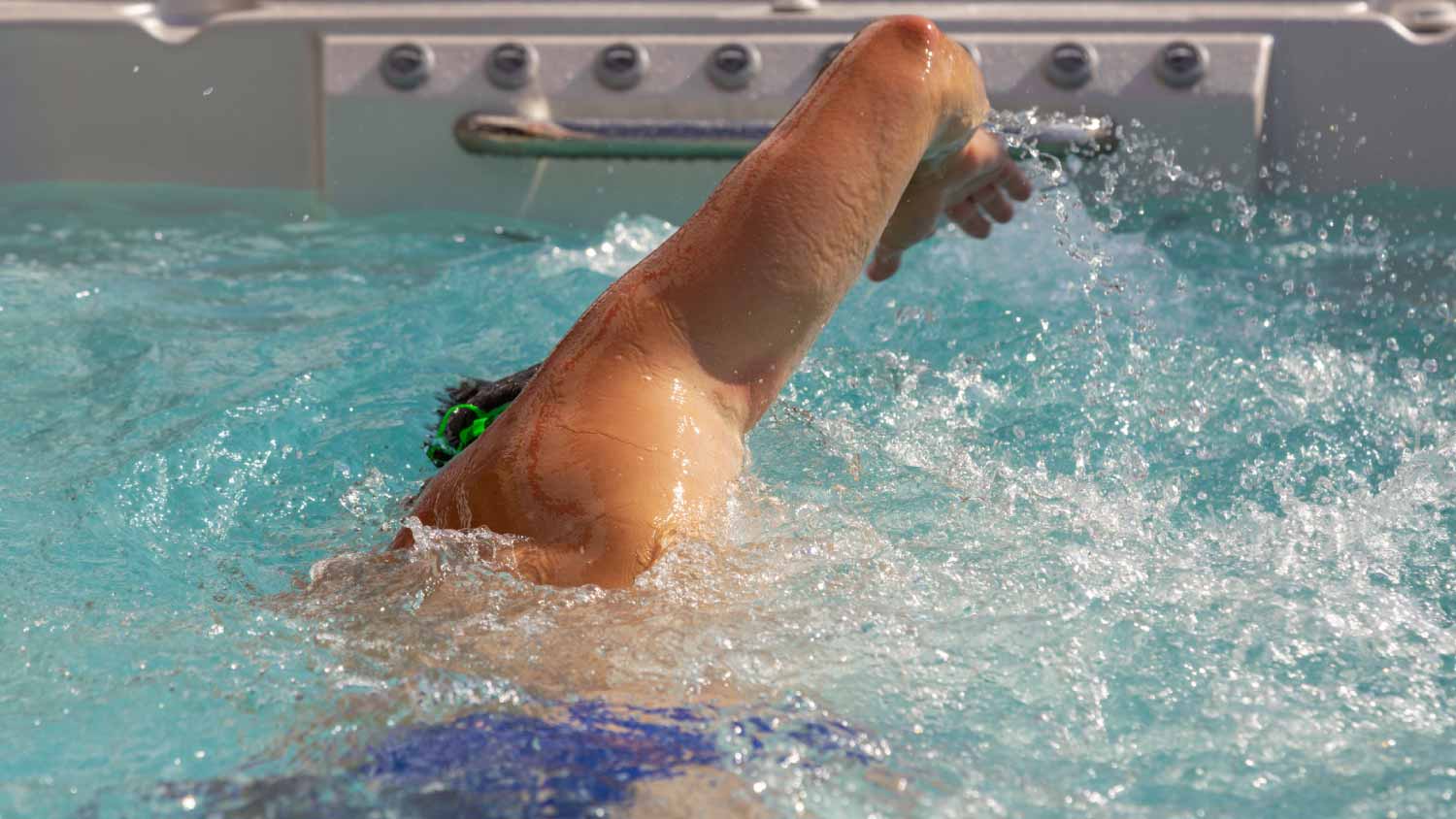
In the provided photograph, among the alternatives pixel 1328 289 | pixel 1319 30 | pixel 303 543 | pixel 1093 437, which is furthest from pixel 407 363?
pixel 1319 30

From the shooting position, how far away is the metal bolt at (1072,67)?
246 cm

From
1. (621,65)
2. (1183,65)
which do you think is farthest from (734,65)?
(1183,65)

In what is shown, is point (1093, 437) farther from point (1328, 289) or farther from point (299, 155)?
point (299, 155)

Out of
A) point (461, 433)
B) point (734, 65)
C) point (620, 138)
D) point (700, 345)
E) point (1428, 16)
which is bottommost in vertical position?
point (620, 138)

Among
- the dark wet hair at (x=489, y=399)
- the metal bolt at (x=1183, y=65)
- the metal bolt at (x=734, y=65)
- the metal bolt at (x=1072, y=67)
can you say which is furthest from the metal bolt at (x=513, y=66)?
the dark wet hair at (x=489, y=399)

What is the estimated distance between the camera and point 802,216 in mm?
1091

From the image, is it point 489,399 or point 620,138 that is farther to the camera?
point 620,138

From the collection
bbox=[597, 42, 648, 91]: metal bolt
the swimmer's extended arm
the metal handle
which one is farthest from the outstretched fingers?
bbox=[597, 42, 648, 91]: metal bolt

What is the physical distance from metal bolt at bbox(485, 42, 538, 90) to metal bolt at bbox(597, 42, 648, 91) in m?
0.12

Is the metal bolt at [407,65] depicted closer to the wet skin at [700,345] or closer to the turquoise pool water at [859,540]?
the turquoise pool water at [859,540]

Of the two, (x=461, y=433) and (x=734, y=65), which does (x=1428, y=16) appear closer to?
(x=734, y=65)

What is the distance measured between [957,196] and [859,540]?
0.34 m

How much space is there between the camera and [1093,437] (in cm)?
170

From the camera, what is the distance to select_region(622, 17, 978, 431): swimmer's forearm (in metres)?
1.09
